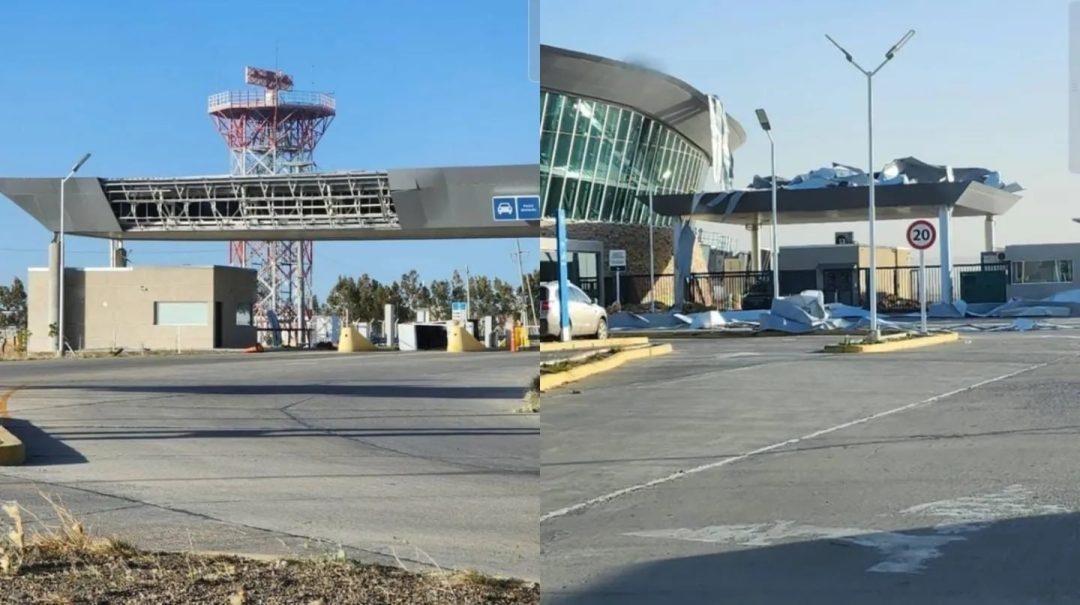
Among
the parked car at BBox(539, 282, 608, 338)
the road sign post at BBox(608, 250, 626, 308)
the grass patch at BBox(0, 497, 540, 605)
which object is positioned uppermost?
the road sign post at BBox(608, 250, 626, 308)

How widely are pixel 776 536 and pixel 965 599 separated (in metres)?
0.73

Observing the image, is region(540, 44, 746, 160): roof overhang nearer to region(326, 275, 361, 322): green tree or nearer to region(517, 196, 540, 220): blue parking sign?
region(517, 196, 540, 220): blue parking sign

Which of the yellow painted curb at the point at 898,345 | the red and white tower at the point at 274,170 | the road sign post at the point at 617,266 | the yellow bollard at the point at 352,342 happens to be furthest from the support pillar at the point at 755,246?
the yellow bollard at the point at 352,342

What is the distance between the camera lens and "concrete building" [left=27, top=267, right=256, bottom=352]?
44094mm

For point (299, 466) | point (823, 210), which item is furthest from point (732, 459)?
point (299, 466)

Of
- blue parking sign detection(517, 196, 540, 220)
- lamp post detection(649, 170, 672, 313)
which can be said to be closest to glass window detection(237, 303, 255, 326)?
lamp post detection(649, 170, 672, 313)

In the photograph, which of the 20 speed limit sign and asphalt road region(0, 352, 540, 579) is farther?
the 20 speed limit sign

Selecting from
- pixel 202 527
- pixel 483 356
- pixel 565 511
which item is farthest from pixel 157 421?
pixel 483 356

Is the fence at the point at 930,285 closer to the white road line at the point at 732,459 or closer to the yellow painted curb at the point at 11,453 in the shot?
the white road line at the point at 732,459

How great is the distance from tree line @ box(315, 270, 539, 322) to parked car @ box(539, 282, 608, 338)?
A: 0.09 meters

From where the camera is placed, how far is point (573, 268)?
3604 millimetres

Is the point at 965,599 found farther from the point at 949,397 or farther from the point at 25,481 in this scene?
the point at 25,481

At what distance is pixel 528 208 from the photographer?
369 centimetres

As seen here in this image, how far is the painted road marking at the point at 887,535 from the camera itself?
4020mm
